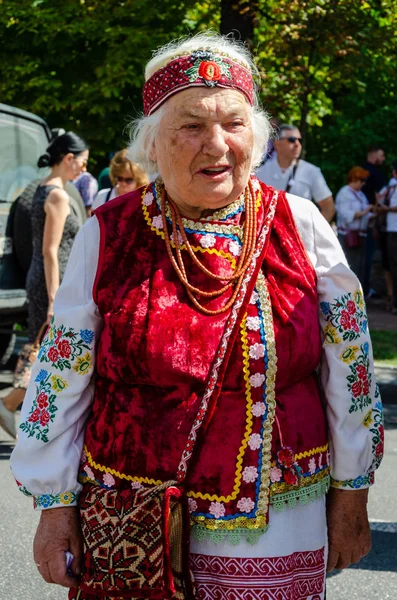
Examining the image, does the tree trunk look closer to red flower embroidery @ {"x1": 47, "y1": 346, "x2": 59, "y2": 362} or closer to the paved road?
the paved road

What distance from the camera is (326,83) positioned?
42.6 ft

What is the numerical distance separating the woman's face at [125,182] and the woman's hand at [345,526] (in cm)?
481

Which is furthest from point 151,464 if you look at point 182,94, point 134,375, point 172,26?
point 172,26

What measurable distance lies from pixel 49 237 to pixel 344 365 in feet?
14.0

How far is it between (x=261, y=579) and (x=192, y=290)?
0.71 m

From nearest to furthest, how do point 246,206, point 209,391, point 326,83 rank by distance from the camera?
point 209,391, point 246,206, point 326,83

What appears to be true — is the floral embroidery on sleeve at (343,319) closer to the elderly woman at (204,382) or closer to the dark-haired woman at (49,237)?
the elderly woman at (204,382)

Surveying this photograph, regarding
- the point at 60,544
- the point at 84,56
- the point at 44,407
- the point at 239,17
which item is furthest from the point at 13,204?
the point at 84,56

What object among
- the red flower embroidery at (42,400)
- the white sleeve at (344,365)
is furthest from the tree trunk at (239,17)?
the red flower embroidery at (42,400)

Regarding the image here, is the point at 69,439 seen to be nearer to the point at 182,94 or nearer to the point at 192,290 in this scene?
the point at 192,290

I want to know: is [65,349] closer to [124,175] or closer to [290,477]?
[290,477]

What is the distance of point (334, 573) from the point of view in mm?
4531

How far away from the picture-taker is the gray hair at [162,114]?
258 centimetres

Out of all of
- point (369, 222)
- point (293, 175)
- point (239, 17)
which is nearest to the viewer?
point (293, 175)
